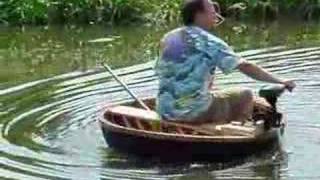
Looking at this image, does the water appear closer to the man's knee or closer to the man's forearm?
the man's knee

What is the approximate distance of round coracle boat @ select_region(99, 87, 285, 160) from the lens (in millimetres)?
8992

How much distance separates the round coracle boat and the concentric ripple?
12cm

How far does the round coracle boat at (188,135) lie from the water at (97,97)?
0.40ft

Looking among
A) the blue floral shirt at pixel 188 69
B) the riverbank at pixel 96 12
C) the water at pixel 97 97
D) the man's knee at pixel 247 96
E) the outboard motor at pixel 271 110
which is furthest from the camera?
the riverbank at pixel 96 12

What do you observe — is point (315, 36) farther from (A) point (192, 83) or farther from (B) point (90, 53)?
(A) point (192, 83)

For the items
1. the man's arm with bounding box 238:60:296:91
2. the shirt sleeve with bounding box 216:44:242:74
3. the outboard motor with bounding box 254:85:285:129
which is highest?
the shirt sleeve with bounding box 216:44:242:74

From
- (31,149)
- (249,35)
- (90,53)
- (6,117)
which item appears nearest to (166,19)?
(249,35)

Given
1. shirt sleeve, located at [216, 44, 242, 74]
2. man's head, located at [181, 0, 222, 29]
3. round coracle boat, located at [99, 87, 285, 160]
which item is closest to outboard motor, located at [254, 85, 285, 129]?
round coracle boat, located at [99, 87, 285, 160]

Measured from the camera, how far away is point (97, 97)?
496 inches

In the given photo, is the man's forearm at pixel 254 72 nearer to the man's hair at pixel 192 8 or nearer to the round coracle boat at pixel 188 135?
the round coracle boat at pixel 188 135

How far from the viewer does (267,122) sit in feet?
30.9

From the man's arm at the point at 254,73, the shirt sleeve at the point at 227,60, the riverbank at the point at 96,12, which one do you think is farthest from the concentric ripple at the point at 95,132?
the riverbank at the point at 96,12

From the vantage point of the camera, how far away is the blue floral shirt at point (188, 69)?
9.19 m

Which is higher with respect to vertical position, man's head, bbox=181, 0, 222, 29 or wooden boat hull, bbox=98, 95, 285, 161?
man's head, bbox=181, 0, 222, 29
